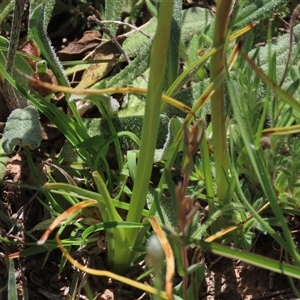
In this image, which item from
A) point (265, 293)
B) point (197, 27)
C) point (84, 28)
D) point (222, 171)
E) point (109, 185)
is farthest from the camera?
point (84, 28)

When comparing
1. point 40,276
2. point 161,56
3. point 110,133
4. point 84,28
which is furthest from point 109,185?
point 84,28

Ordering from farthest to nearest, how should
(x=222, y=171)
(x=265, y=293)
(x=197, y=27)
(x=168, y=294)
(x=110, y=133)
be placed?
(x=197, y=27) < (x=110, y=133) < (x=265, y=293) < (x=222, y=171) < (x=168, y=294)

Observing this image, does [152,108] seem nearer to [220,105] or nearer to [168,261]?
[220,105]

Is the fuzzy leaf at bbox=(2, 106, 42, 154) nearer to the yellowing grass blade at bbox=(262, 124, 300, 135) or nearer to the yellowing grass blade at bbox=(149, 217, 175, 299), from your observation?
the yellowing grass blade at bbox=(149, 217, 175, 299)

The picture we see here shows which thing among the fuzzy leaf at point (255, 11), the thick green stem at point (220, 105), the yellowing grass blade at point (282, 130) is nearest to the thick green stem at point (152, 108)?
the thick green stem at point (220, 105)

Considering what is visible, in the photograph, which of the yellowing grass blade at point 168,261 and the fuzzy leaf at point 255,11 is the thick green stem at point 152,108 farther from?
the fuzzy leaf at point 255,11

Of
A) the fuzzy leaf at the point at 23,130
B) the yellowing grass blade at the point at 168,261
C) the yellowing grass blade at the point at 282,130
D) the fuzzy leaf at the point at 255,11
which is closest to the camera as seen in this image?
the yellowing grass blade at the point at 168,261

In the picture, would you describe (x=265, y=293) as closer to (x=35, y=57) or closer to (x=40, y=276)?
(x=40, y=276)

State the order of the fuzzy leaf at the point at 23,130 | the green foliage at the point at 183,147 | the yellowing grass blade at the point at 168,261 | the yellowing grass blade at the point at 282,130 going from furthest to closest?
the fuzzy leaf at the point at 23,130
the yellowing grass blade at the point at 282,130
the green foliage at the point at 183,147
the yellowing grass blade at the point at 168,261

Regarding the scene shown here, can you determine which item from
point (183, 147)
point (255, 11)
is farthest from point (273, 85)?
point (255, 11)
